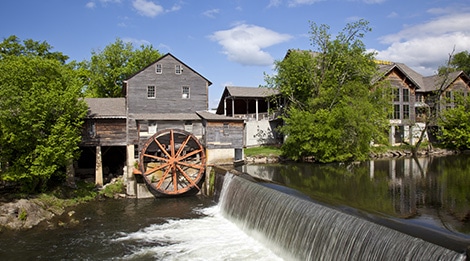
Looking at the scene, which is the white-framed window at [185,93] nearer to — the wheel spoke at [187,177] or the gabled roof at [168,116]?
the gabled roof at [168,116]

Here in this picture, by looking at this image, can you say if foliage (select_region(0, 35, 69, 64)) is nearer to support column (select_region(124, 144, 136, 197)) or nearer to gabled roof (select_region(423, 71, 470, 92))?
support column (select_region(124, 144, 136, 197))

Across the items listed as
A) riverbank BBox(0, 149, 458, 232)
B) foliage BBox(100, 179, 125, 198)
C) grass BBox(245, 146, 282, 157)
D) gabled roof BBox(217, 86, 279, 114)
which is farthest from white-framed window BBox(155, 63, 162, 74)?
gabled roof BBox(217, 86, 279, 114)

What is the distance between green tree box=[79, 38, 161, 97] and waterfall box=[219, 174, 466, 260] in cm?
2516

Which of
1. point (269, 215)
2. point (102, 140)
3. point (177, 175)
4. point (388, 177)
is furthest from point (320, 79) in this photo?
point (269, 215)

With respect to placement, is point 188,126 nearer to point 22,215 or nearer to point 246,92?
point 22,215

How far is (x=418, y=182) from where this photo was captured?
18.4m

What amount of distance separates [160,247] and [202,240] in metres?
1.62

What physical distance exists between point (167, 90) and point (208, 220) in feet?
36.5

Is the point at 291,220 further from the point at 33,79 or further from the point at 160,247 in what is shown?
the point at 33,79

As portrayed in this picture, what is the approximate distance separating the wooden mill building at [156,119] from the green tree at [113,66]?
1244cm

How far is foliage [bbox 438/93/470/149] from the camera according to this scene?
1355 inches

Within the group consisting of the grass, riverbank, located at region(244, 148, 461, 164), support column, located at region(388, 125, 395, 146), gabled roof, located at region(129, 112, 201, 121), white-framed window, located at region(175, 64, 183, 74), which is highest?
white-framed window, located at region(175, 64, 183, 74)

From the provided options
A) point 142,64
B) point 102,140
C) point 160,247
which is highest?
point 142,64

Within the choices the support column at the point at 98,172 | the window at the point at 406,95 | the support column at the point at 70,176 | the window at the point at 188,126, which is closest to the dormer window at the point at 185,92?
the window at the point at 188,126
